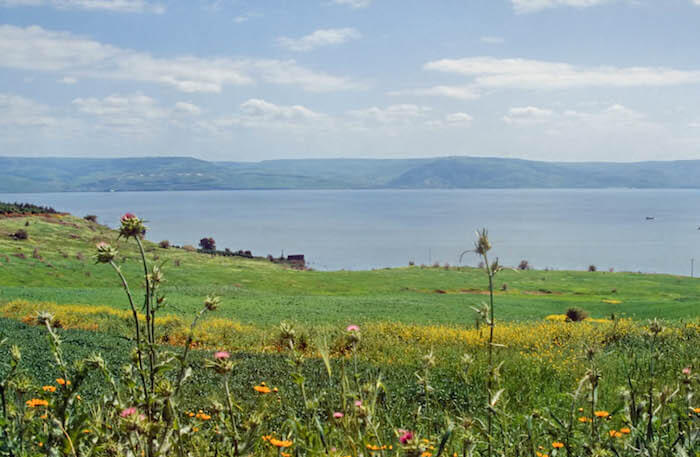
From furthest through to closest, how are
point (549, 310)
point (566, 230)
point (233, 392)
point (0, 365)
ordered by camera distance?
point (566, 230) → point (549, 310) → point (0, 365) → point (233, 392)

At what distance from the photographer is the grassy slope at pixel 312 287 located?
1086 inches

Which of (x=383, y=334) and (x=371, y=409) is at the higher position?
(x=371, y=409)

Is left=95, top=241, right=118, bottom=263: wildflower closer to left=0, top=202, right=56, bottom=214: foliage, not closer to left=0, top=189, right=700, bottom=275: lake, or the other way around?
left=0, top=202, right=56, bottom=214: foliage

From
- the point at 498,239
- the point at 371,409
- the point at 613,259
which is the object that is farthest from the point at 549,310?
the point at 498,239

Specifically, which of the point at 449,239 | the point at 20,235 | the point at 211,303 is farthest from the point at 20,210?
the point at 449,239

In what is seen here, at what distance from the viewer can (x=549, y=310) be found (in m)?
32.4

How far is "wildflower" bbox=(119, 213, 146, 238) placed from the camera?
2.40 metres

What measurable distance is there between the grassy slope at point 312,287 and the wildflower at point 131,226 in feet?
63.7

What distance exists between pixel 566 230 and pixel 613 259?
5303 centimetres

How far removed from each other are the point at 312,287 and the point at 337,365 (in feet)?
113

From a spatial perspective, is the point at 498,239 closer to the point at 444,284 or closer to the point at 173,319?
the point at 444,284

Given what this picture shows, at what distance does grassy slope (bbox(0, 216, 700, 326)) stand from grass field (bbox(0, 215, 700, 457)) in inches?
9.9

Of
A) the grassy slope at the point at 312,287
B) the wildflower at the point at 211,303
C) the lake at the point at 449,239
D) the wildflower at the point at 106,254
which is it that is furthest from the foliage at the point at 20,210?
the wildflower at the point at 211,303

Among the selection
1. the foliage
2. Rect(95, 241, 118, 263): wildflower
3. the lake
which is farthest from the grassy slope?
the lake
